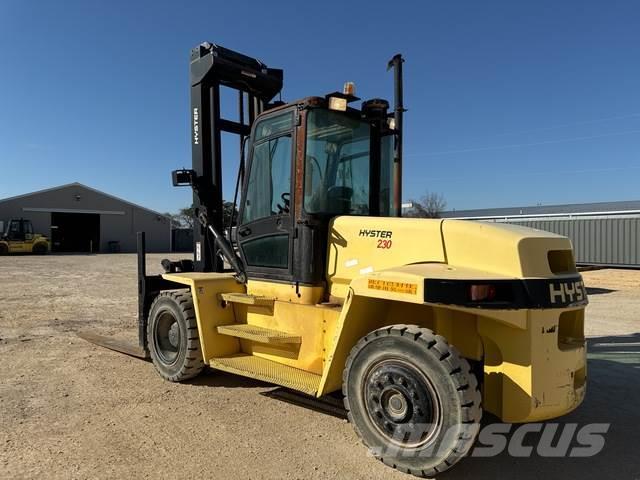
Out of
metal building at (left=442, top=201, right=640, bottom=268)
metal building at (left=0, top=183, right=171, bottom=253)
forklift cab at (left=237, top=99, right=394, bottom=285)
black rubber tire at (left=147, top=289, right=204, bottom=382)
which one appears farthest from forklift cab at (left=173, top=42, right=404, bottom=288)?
metal building at (left=0, top=183, right=171, bottom=253)

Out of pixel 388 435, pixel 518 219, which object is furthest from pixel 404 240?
pixel 518 219

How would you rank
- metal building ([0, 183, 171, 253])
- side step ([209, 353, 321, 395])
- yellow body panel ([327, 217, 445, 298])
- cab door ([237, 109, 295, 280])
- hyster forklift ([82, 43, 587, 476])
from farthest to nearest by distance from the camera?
metal building ([0, 183, 171, 253])
cab door ([237, 109, 295, 280])
side step ([209, 353, 321, 395])
yellow body panel ([327, 217, 445, 298])
hyster forklift ([82, 43, 587, 476])

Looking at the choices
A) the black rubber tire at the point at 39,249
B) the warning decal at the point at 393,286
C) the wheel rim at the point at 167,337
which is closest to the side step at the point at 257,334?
the wheel rim at the point at 167,337

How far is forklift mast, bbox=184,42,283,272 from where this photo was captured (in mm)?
6219

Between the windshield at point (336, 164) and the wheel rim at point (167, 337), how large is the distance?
2.38 m

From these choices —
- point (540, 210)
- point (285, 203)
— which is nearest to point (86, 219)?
point (540, 210)

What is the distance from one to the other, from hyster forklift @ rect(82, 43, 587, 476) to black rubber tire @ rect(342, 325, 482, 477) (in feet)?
0.03

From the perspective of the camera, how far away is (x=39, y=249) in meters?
37.8

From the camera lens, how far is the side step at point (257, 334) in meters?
4.75

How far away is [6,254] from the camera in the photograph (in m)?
36.3

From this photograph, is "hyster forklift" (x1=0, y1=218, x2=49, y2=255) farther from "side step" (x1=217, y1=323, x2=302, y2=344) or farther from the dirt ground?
"side step" (x1=217, y1=323, x2=302, y2=344)

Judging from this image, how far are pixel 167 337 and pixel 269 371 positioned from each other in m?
1.86

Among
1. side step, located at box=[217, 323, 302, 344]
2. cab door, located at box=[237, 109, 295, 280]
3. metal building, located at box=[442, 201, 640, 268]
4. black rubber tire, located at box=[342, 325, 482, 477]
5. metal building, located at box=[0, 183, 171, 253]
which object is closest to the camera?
black rubber tire, located at box=[342, 325, 482, 477]

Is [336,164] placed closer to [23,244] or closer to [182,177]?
[182,177]
